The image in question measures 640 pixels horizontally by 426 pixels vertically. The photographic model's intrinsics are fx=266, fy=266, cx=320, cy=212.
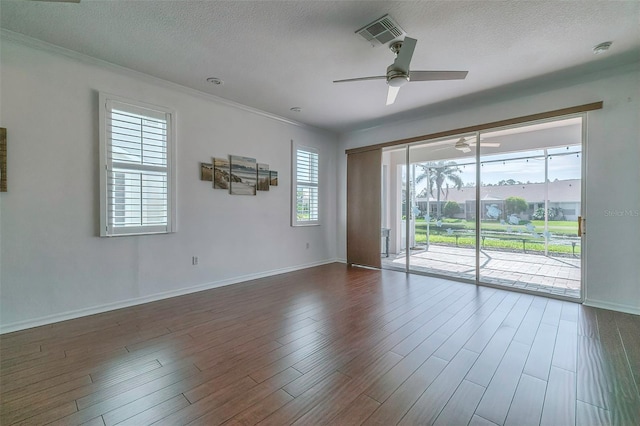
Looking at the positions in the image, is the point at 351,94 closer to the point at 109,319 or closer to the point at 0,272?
the point at 109,319

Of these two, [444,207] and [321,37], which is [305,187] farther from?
[321,37]

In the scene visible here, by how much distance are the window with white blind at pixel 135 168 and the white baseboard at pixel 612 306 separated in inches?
220

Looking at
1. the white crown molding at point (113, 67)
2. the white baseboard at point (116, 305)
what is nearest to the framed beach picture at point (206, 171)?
the white crown molding at point (113, 67)

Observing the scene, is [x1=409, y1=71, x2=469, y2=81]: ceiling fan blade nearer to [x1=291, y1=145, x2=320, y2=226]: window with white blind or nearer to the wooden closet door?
the wooden closet door

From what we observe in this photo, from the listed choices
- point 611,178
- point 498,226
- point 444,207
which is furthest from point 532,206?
point 444,207

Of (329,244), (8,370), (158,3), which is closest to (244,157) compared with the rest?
(158,3)

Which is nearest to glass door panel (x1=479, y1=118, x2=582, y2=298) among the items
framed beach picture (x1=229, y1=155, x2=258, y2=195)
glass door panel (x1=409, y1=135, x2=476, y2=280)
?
glass door panel (x1=409, y1=135, x2=476, y2=280)

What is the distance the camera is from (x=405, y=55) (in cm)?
245

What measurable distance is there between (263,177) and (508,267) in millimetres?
4527

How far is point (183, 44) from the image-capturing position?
2770 millimetres

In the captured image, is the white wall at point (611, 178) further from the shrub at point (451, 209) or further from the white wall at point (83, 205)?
the white wall at point (83, 205)

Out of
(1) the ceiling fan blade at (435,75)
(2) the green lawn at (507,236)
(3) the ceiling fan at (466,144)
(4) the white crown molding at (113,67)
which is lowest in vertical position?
(2) the green lawn at (507,236)

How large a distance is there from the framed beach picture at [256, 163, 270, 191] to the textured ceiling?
139cm

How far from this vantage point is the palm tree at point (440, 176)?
4766 millimetres
